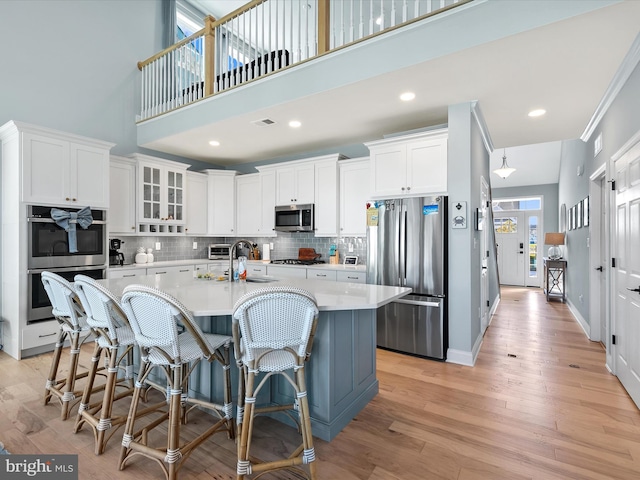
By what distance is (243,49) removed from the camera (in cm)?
394

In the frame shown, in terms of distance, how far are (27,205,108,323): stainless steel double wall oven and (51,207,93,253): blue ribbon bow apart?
6 cm

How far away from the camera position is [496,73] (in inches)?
109

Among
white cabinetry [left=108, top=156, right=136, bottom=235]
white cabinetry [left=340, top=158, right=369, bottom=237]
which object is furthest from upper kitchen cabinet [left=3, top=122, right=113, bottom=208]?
white cabinetry [left=340, top=158, right=369, bottom=237]

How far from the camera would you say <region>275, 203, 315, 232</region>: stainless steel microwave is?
4980 mm

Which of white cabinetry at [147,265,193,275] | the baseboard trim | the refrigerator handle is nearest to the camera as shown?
the refrigerator handle

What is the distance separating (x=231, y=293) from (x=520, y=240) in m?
9.44

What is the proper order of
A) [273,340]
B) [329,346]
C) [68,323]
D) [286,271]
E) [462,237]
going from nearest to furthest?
[273,340] < [329,346] < [68,323] < [462,237] < [286,271]

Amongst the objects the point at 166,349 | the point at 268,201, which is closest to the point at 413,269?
the point at 166,349

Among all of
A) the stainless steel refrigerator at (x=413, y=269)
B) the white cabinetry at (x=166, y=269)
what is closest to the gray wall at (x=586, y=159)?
the stainless steel refrigerator at (x=413, y=269)

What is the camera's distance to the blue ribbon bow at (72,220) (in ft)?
12.1

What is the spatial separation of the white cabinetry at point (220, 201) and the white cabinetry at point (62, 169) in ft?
5.99

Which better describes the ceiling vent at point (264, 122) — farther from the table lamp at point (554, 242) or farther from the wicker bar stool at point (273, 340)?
the table lamp at point (554, 242)

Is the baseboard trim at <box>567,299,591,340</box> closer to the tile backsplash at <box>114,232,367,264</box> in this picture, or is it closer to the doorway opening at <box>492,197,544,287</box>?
the doorway opening at <box>492,197,544,287</box>

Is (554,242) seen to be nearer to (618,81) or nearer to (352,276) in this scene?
(618,81)
